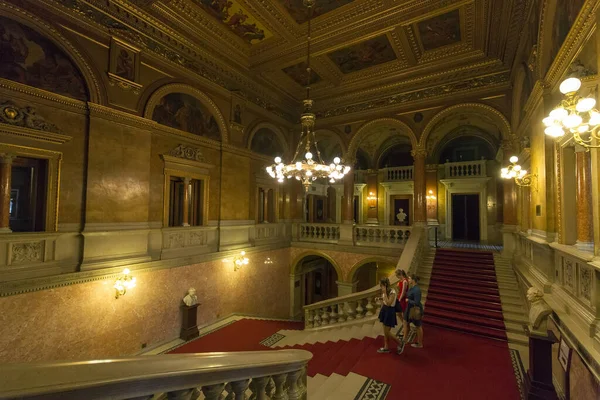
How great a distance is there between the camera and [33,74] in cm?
544

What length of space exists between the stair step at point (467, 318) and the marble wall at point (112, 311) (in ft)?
19.8

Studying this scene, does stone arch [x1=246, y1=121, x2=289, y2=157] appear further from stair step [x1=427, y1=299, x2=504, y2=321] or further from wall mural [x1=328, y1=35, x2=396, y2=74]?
stair step [x1=427, y1=299, x2=504, y2=321]

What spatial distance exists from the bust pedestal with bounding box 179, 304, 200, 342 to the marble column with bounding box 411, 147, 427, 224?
7.90m

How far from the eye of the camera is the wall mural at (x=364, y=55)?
8383mm

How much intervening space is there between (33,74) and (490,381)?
9555mm

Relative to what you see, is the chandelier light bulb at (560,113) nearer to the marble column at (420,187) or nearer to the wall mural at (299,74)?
the marble column at (420,187)

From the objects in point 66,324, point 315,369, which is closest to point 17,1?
point 66,324

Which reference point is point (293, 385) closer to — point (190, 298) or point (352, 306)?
point (352, 306)

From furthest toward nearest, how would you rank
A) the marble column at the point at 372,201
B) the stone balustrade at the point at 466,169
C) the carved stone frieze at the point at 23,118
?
the marble column at the point at 372,201 < the stone balustrade at the point at 466,169 < the carved stone frieze at the point at 23,118

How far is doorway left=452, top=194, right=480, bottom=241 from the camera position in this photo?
44.2 feet

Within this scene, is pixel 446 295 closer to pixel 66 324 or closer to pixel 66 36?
pixel 66 324

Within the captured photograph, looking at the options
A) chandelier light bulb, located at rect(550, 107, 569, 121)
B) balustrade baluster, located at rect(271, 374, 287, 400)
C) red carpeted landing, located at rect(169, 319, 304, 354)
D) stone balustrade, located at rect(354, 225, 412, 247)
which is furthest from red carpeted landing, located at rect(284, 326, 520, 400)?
stone balustrade, located at rect(354, 225, 412, 247)

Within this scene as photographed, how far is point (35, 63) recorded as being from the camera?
5.50 m

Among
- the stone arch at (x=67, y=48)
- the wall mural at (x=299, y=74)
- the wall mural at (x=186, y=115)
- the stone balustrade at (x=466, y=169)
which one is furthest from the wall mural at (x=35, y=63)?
the stone balustrade at (x=466, y=169)
